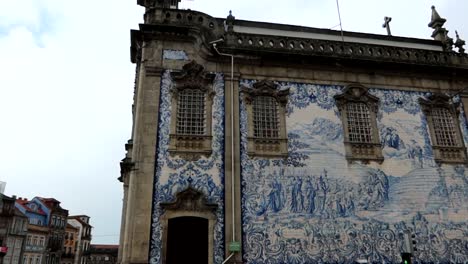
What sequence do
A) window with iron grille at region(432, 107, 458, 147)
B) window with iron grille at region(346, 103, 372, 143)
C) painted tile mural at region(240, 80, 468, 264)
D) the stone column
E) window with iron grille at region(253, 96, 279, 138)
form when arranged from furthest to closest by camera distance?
window with iron grille at region(432, 107, 458, 147) → window with iron grille at region(346, 103, 372, 143) → window with iron grille at region(253, 96, 279, 138) → painted tile mural at region(240, 80, 468, 264) → the stone column

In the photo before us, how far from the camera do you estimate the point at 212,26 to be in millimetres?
14195

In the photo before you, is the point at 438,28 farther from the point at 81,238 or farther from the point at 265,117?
the point at 81,238

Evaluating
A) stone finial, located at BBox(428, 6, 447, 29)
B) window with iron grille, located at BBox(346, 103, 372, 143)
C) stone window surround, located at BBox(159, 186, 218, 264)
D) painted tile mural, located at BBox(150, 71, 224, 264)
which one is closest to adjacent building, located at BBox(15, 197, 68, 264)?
painted tile mural, located at BBox(150, 71, 224, 264)

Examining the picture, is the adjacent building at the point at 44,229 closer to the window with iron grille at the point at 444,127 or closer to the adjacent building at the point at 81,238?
the adjacent building at the point at 81,238

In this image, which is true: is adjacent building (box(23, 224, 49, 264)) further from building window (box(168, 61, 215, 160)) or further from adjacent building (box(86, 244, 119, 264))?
building window (box(168, 61, 215, 160))

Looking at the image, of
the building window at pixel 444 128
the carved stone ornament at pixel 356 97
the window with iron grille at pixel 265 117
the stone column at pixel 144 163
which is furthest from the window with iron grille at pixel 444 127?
the stone column at pixel 144 163

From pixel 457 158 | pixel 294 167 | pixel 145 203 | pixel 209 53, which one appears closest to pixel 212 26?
pixel 209 53

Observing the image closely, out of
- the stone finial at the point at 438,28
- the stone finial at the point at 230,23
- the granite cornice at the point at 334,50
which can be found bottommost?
the granite cornice at the point at 334,50

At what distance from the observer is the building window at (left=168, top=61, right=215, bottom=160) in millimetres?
12328

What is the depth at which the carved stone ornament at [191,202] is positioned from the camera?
37.8ft

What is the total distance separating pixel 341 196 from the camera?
41.4 feet

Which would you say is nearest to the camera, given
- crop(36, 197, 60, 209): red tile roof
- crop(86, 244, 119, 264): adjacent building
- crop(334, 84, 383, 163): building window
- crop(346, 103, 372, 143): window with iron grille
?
crop(334, 84, 383, 163): building window

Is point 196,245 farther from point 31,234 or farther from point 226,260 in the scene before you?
point 31,234

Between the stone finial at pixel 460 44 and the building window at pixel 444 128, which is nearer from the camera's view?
the building window at pixel 444 128
